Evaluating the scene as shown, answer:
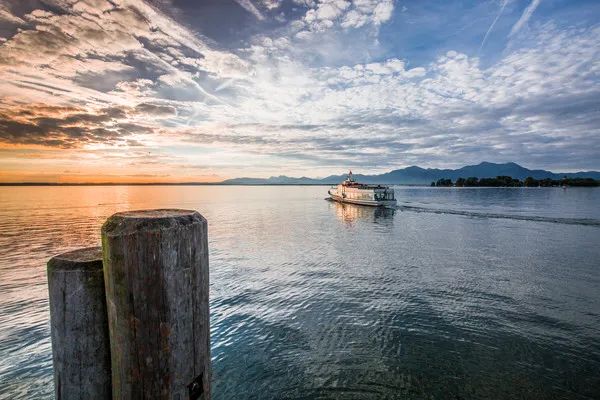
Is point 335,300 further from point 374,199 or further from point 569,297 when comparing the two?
point 374,199

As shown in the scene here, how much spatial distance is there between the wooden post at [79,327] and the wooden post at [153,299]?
10.7 inches

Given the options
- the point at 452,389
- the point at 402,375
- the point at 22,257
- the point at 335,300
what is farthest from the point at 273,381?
the point at 22,257

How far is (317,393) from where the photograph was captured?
22.6 feet

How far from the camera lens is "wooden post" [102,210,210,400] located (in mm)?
1917

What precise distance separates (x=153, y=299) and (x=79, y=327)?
821 millimetres

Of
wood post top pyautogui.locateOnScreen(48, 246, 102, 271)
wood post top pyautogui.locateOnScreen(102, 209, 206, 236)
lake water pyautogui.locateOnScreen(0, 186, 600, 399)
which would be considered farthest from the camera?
lake water pyautogui.locateOnScreen(0, 186, 600, 399)

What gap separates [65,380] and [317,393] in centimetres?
590

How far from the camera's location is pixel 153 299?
6.38 ft

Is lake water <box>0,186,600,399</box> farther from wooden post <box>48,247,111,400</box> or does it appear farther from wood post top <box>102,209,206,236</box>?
wood post top <box>102,209,206,236</box>

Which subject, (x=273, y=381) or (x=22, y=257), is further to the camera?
(x=22, y=257)

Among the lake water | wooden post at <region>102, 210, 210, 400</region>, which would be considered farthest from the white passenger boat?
wooden post at <region>102, 210, 210, 400</region>

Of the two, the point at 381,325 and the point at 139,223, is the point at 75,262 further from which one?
the point at 381,325

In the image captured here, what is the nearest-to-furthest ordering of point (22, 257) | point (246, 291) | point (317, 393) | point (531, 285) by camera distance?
point (317, 393), point (246, 291), point (531, 285), point (22, 257)

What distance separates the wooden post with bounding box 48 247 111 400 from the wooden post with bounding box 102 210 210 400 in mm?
272
